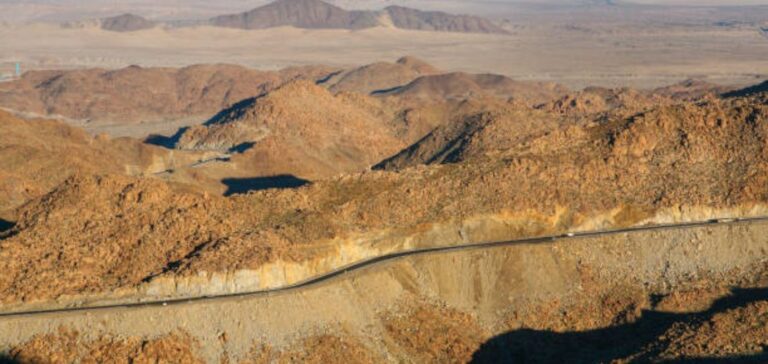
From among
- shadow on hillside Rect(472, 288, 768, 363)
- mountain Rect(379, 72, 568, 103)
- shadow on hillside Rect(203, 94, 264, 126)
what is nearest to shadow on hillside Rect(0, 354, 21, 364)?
shadow on hillside Rect(472, 288, 768, 363)

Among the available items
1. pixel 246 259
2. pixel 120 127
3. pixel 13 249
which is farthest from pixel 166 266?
pixel 120 127

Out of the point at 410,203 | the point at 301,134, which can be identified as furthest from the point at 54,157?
the point at 410,203

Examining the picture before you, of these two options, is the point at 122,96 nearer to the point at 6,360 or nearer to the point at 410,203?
the point at 410,203

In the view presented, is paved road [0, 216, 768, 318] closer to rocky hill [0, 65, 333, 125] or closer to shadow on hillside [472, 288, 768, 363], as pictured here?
shadow on hillside [472, 288, 768, 363]

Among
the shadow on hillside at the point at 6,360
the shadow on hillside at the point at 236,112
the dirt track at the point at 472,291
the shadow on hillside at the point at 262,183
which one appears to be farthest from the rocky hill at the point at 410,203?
the shadow on hillside at the point at 236,112

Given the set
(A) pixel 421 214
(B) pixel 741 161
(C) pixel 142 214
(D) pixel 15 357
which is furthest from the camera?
(B) pixel 741 161

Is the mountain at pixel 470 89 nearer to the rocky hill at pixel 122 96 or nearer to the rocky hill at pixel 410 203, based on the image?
the rocky hill at pixel 122 96

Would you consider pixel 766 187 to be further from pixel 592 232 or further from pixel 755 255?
pixel 592 232
